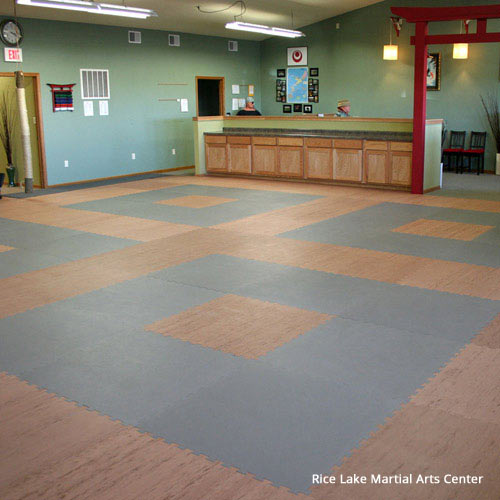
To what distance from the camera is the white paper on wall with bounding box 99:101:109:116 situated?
12164 millimetres

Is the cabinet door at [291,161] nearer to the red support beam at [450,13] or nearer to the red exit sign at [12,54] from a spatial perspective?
the red support beam at [450,13]

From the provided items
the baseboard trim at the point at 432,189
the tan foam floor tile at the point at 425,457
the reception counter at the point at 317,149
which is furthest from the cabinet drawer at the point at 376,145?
the tan foam floor tile at the point at 425,457

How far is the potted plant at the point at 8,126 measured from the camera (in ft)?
38.2

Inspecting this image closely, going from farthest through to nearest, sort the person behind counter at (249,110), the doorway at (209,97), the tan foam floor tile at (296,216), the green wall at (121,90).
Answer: the doorway at (209,97)
the person behind counter at (249,110)
the green wall at (121,90)
the tan foam floor tile at (296,216)

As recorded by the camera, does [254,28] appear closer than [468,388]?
No

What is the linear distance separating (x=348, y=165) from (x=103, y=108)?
5.02 metres

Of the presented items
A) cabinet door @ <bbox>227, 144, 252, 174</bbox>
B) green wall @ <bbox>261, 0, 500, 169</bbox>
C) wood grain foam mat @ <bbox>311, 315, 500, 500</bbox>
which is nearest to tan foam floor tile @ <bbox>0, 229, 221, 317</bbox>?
wood grain foam mat @ <bbox>311, 315, 500, 500</bbox>

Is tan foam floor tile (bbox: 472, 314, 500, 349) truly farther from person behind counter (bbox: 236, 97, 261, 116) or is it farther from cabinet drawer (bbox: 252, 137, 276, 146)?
person behind counter (bbox: 236, 97, 261, 116)

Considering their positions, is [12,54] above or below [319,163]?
above

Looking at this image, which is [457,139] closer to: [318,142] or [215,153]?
[318,142]

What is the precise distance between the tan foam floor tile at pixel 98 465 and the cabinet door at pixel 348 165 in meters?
8.26

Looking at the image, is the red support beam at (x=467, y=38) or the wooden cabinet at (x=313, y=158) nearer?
the red support beam at (x=467, y=38)

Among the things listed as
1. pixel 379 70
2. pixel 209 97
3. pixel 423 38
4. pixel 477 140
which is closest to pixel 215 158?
pixel 209 97

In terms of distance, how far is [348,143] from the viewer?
10727mm
